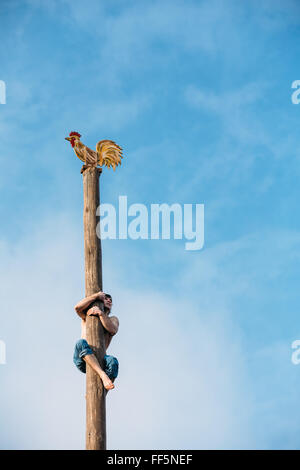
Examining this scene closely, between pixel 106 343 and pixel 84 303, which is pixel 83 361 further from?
pixel 84 303

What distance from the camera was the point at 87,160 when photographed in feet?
39.0

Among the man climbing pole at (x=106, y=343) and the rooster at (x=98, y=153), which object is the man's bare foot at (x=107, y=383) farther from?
the rooster at (x=98, y=153)

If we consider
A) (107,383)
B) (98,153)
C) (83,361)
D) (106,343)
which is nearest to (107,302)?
(106,343)

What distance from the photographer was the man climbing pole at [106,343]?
399 inches

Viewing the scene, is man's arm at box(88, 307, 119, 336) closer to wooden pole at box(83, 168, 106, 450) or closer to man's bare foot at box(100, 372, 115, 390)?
wooden pole at box(83, 168, 106, 450)

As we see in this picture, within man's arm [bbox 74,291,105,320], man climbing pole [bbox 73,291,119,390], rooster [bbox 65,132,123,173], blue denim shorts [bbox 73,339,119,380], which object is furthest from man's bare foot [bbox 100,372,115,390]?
rooster [bbox 65,132,123,173]

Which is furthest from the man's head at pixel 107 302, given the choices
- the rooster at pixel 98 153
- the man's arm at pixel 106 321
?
the rooster at pixel 98 153

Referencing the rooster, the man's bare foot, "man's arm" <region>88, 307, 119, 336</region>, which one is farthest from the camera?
the rooster

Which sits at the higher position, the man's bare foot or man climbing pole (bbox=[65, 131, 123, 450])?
man climbing pole (bbox=[65, 131, 123, 450])

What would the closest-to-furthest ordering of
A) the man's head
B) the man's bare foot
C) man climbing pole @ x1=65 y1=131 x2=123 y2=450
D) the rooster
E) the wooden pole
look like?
the wooden pole < man climbing pole @ x1=65 y1=131 x2=123 y2=450 < the man's bare foot < the man's head < the rooster

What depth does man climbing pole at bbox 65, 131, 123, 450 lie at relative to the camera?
388 inches
